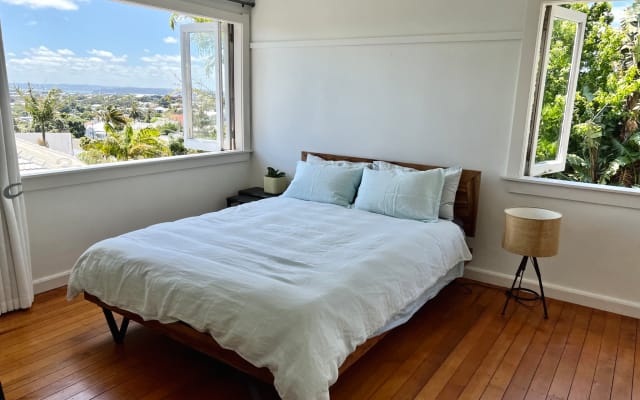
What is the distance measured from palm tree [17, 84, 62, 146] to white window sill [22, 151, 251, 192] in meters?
0.43

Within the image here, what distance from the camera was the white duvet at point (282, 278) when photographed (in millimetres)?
1799

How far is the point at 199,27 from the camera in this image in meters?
4.34

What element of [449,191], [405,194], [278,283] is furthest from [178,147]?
[278,283]

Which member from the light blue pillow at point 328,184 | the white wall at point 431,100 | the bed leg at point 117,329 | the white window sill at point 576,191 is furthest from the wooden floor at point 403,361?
the light blue pillow at point 328,184

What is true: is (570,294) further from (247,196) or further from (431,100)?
(247,196)

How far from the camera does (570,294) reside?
10.7ft

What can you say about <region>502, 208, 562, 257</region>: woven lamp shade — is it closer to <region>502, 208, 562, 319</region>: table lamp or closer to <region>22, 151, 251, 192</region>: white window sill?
<region>502, 208, 562, 319</region>: table lamp

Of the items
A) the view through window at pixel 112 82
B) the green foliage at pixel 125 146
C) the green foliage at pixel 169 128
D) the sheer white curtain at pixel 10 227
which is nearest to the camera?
the sheer white curtain at pixel 10 227

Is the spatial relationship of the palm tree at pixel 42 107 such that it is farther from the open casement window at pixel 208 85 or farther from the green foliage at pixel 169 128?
the open casement window at pixel 208 85

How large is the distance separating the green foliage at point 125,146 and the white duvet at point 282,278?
5.07 feet

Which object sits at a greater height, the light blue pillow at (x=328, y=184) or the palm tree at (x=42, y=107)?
the palm tree at (x=42, y=107)

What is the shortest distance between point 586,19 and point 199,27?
10.9 ft

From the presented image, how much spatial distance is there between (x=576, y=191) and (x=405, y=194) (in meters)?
1.18

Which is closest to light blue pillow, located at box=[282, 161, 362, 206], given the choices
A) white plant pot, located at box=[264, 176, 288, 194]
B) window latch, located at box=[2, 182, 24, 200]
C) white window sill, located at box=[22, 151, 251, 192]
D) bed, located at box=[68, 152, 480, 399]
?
bed, located at box=[68, 152, 480, 399]
